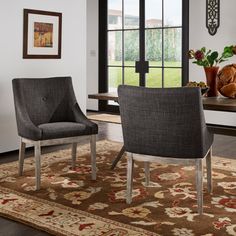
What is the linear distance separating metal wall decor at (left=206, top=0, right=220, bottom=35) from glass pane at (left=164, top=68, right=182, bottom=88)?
88 centimetres

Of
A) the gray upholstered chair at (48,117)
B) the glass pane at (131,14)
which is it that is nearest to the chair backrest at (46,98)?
the gray upholstered chair at (48,117)

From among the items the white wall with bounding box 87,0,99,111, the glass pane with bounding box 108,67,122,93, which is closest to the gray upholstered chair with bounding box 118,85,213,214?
Answer: the glass pane with bounding box 108,67,122,93

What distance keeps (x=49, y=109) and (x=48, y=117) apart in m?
0.08

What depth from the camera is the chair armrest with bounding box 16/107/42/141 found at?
3.46 m

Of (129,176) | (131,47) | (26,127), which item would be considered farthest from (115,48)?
(129,176)

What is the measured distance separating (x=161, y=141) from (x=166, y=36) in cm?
448

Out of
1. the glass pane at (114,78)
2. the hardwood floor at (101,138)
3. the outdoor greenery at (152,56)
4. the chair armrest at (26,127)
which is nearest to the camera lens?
the hardwood floor at (101,138)

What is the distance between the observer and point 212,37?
252 inches

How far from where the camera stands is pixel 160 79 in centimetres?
720

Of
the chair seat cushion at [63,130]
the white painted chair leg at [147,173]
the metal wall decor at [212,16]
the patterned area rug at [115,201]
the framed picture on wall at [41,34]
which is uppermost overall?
the metal wall decor at [212,16]

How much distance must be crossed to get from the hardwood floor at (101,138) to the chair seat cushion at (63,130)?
0.87 meters

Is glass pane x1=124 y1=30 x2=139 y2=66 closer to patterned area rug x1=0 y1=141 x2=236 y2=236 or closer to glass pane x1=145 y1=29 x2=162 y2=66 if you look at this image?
glass pane x1=145 y1=29 x2=162 y2=66

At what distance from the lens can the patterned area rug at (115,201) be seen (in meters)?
2.67

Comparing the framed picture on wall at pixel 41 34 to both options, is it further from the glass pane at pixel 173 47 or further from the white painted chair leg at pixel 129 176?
the glass pane at pixel 173 47
